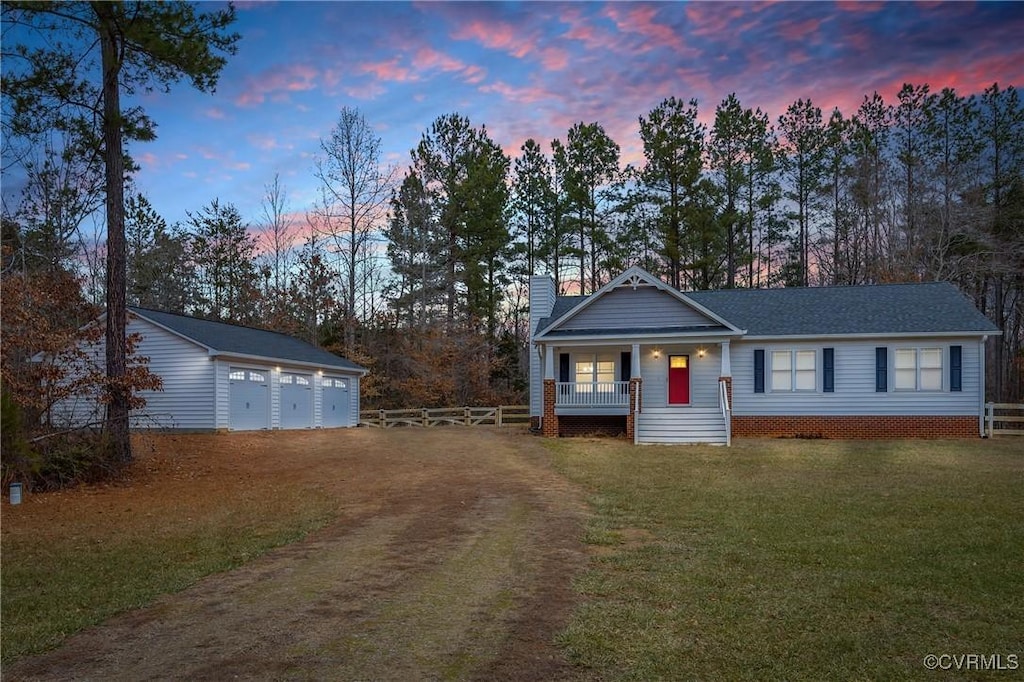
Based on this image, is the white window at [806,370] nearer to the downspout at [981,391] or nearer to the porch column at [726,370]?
the porch column at [726,370]

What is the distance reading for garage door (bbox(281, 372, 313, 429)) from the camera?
27.5 m

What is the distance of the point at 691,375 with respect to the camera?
2448cm

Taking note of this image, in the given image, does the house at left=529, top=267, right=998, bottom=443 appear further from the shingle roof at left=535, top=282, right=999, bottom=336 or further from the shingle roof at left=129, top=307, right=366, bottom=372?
the shingle roof at left=129, top=307, right=366, bottom=372

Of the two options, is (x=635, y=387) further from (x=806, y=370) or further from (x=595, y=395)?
(x=806, y=370)

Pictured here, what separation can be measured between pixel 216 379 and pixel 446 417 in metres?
13.0

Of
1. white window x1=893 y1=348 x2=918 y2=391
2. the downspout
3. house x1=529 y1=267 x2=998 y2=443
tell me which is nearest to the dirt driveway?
house x1=529 y1=267 x2=998 y2=443

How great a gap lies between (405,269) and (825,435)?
25496 millimetres

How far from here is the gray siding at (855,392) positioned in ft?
72.7

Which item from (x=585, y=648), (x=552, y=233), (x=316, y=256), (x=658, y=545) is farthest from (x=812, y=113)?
(x=585, y=648)

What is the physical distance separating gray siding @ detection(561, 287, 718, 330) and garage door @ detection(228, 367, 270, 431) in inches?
473

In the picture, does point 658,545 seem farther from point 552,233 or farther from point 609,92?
point 552,233

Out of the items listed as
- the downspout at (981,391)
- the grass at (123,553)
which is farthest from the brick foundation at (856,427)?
the grass at (123,553)

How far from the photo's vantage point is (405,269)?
40125 mm

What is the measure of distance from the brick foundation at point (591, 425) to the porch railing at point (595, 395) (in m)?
0.78
